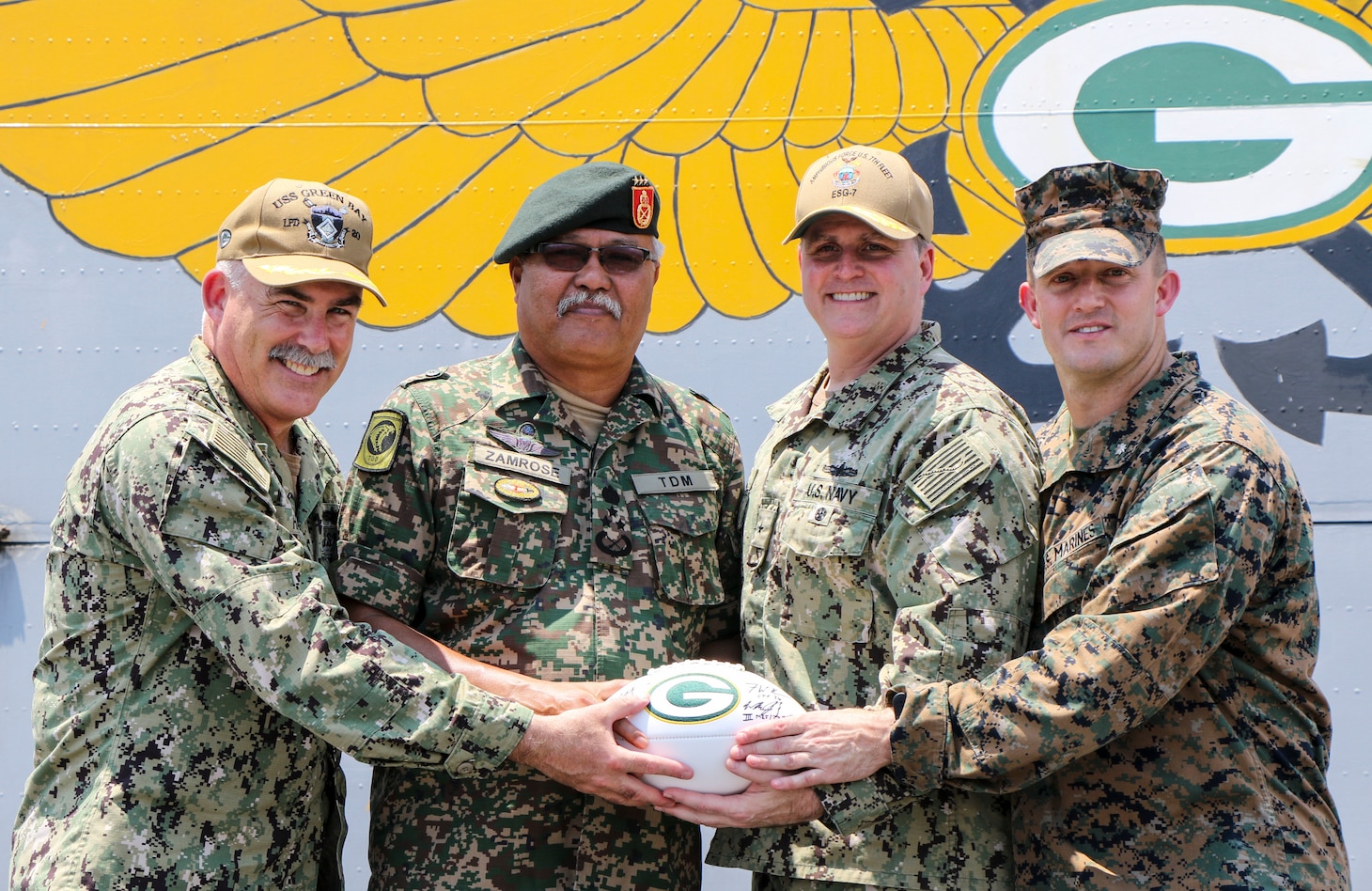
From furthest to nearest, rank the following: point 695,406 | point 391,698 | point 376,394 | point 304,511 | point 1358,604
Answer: point 376,394 → point 1358,604 → point 695,406 → point 304,511 → point 391,698

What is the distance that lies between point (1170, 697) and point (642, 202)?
5.74 ft

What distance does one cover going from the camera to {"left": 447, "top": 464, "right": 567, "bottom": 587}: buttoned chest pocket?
8.53 feet

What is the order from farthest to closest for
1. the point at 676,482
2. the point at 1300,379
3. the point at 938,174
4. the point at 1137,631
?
the point at 938,174 → the point at 1300,379 → the point at 676,482 → the point at 1137,631

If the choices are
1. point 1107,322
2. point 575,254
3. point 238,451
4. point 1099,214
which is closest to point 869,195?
point 1099,214

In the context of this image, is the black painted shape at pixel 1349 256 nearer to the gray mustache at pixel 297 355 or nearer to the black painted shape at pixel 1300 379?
the black painted shape at pixel 1300 379

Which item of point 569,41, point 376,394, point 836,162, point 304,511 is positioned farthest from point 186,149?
point 836,162

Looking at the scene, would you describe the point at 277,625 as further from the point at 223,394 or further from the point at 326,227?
the point at 326,227

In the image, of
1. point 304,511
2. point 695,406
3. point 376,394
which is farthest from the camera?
point 376,394

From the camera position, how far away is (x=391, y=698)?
2.29 meters

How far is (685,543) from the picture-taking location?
111 inches

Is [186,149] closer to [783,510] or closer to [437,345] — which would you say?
[437,345]

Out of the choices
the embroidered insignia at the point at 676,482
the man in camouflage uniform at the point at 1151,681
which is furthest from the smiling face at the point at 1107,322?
the embroidered insignia at the point at 676,482

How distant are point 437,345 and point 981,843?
2.41 meters

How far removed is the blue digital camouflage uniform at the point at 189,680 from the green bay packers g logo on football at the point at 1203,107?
2.65 metres
